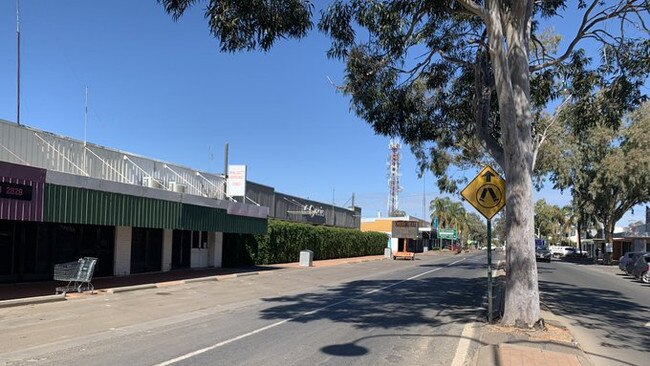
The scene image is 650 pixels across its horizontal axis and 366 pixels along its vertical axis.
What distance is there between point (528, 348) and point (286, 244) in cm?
2733

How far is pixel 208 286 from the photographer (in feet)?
67.3

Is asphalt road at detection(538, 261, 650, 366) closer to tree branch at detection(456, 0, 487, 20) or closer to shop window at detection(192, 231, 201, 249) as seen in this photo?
tree branch at detection(456, 0, 487, 20)

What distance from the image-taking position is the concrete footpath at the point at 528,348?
310 inches

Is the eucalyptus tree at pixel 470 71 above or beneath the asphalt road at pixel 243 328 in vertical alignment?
above

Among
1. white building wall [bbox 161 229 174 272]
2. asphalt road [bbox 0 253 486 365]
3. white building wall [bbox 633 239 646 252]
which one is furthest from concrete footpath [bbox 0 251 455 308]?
white building wall [bbox 633 239 646 252]

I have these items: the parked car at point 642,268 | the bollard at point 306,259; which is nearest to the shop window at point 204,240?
the bollard at point 306,259

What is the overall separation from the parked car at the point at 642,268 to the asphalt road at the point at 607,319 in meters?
5.79

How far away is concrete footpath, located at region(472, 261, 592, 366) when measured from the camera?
786cm

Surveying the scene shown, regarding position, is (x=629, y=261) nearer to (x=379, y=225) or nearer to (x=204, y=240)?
(x=204, y=240)

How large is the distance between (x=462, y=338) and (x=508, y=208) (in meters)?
2.55

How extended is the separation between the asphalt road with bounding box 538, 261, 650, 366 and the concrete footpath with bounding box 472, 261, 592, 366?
0.46 m

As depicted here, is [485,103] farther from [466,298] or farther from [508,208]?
[466,298]

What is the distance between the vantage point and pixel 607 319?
44.8ft

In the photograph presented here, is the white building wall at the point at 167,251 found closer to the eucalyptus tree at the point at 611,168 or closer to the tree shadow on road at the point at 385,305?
the tree shadow on road at the point at 385,305
